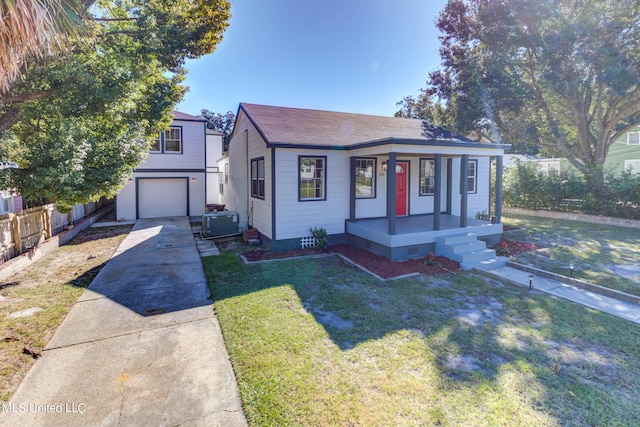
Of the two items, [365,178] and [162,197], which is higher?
[365,178]

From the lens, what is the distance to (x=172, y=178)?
16.2 m

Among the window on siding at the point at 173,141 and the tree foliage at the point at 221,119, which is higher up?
the tree foliage at the point at 221,119

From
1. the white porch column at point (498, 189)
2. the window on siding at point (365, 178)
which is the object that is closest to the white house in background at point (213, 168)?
the window on siding at point (365, 178)

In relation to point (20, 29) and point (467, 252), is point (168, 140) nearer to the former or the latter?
point (20, 29)

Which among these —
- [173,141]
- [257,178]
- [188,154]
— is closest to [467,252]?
[257,178]


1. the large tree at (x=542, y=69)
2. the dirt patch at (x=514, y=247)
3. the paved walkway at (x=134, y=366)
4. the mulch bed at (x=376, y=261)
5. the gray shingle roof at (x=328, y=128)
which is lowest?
the paved walkway at (x=134, y=366)

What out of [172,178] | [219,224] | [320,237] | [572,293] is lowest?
Result: [572,293]

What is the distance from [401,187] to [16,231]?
37.4 feet

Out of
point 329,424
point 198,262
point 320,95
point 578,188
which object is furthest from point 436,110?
point 329,424

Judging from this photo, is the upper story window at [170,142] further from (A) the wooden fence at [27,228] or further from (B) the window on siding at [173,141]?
(A) the wooden fence at [27,228]

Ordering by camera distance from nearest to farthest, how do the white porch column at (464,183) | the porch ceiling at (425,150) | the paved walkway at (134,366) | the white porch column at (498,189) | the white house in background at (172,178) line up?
the paved walkway at (134,366) < the porch ceiling at (425,150) < the white porch column at (464,183) < the white porch column at (498,189) < the white house in background at (172,178)

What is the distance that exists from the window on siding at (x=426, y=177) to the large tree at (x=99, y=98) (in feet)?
28.2

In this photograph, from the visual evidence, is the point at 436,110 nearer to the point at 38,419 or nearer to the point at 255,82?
the point at 255,82

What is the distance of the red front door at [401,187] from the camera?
1122 centimetres
